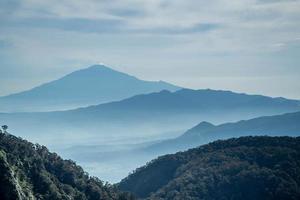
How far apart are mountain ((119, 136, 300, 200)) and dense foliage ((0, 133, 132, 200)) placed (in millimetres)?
16719

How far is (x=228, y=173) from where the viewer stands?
75.2 meters

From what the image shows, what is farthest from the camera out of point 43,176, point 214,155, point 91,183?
point 214,155

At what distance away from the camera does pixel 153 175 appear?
85562 millimetres

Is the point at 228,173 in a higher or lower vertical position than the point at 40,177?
lower

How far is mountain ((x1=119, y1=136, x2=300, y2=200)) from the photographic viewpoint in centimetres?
7012

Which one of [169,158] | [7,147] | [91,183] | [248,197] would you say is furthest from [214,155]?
[7,147]

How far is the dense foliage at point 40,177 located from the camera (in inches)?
1339

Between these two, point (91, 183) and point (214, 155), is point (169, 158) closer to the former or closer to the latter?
point (214, 155)

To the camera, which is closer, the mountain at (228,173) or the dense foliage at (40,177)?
the dense foliage at (40,177)

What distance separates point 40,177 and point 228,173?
39208 mm

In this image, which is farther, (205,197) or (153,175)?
(153,175)

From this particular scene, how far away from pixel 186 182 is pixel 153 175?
1268 cm

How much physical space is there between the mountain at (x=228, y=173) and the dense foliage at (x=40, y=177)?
16.7 m

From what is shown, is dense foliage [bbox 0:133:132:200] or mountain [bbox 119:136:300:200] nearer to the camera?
dense foliage [bbox 0:133:132:200]
